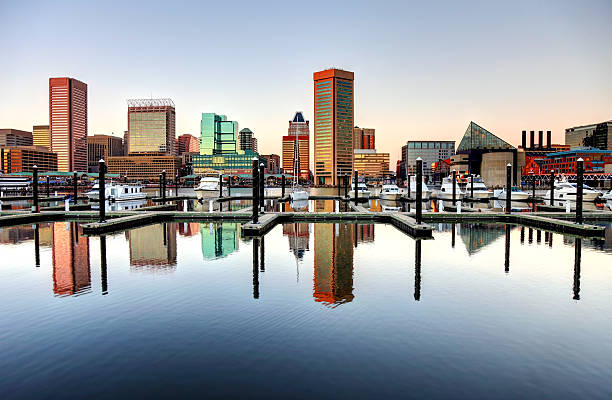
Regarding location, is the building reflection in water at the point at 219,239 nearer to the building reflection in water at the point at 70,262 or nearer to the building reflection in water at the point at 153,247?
the building reflection in water at the point at 153,247

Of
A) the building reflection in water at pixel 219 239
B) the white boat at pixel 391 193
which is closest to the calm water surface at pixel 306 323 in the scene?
the building reflection in water at pixel 219 239

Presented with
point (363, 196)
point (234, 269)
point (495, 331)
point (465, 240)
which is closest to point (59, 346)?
point (234, 269)

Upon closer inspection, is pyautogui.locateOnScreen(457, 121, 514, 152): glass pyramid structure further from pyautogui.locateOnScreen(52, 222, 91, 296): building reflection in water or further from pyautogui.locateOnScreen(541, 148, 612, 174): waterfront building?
pyautogui.locateOnScreen(52, 222, 91, 296): building reflection in water

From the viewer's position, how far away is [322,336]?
420 inches

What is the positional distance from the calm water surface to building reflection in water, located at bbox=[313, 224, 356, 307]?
13cm

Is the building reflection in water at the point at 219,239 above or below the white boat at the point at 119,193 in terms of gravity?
below

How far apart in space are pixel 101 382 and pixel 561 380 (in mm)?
9894

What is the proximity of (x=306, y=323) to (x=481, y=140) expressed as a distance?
612 ft

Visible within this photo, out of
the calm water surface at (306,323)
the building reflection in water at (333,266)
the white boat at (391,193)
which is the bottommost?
the calm water surface at (306,323)

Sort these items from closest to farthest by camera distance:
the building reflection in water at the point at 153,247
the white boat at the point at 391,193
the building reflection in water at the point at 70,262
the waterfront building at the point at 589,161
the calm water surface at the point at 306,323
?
1. the calm water surface at the point at 306,323
2. the building reflection in water at the point at 70,262
3. the building reflection in water at the point at 153,247
4. the white boat at the point at 391,193
5. the waterfront building at the point at 589,161

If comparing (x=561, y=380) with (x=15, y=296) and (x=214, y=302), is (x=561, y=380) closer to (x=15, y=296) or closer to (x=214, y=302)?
(x=214, y=302)

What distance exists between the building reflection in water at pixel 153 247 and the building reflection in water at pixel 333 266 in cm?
768

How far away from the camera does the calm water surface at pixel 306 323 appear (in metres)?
8.33

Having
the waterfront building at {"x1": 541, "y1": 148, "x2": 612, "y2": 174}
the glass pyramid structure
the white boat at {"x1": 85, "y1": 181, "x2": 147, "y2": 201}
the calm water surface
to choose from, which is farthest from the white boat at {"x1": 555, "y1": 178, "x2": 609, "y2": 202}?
the waterfront building at {"x1": 541, "y1": 148, "x2": 612, "y2": 174}
